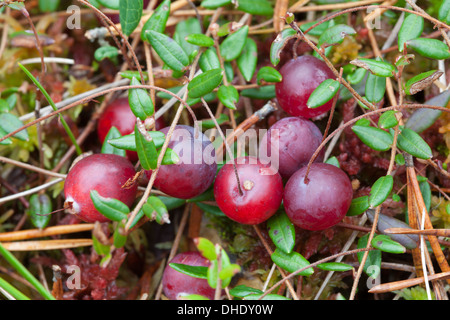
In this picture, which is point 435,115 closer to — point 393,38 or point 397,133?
point 397,133

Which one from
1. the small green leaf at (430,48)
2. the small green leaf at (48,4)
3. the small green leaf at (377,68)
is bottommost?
the small green leaf at (377,68)

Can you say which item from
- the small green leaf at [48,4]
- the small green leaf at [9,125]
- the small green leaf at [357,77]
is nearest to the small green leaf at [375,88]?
the small green leaf at [357,77]

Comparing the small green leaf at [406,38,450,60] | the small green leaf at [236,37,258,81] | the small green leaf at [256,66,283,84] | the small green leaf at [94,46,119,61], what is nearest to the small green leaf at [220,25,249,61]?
the small green leaf at [236,37,258,81]

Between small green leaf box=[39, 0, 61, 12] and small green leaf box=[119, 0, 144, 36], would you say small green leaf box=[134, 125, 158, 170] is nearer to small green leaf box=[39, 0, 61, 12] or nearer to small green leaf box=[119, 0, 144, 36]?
small green leaf box=[119, 0, 144, 36]

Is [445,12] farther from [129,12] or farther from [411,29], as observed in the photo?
[129,12]

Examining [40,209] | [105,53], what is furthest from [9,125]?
[105,53]

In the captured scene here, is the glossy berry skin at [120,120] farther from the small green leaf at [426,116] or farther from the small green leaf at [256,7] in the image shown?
the small green leaf at [426,116]
